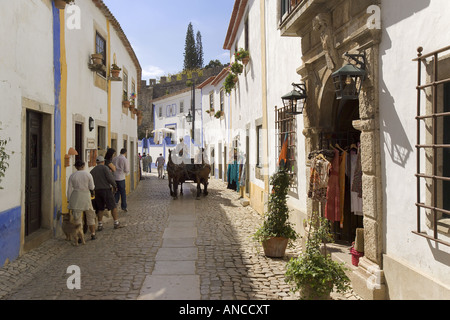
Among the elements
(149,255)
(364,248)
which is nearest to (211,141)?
(149,255)

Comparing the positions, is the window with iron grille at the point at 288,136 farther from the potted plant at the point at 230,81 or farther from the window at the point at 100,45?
the potted plant at the point at 230,81

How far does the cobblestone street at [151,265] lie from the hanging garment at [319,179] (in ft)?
3.88

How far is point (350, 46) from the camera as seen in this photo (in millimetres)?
4996

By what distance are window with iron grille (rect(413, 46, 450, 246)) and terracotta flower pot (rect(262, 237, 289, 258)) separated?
113 inches

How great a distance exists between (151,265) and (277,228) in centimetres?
208

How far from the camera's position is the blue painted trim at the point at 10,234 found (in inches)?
219

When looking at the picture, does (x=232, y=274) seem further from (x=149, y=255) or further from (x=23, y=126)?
(x=23, y=126)

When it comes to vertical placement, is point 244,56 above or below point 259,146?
above

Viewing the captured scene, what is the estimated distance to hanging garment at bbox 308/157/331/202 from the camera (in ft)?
19.5

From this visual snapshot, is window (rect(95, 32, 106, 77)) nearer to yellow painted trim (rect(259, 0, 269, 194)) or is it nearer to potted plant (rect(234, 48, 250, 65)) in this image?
potted plant (rect(234, 48, 250, 65))

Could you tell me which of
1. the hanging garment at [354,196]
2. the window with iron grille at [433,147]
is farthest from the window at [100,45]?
the window with iron grille at [433,147]

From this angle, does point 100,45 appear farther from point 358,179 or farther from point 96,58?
point 358,179

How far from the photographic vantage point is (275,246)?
639 cm

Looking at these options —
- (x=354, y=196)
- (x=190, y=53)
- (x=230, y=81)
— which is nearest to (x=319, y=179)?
(x=354, y=196)
